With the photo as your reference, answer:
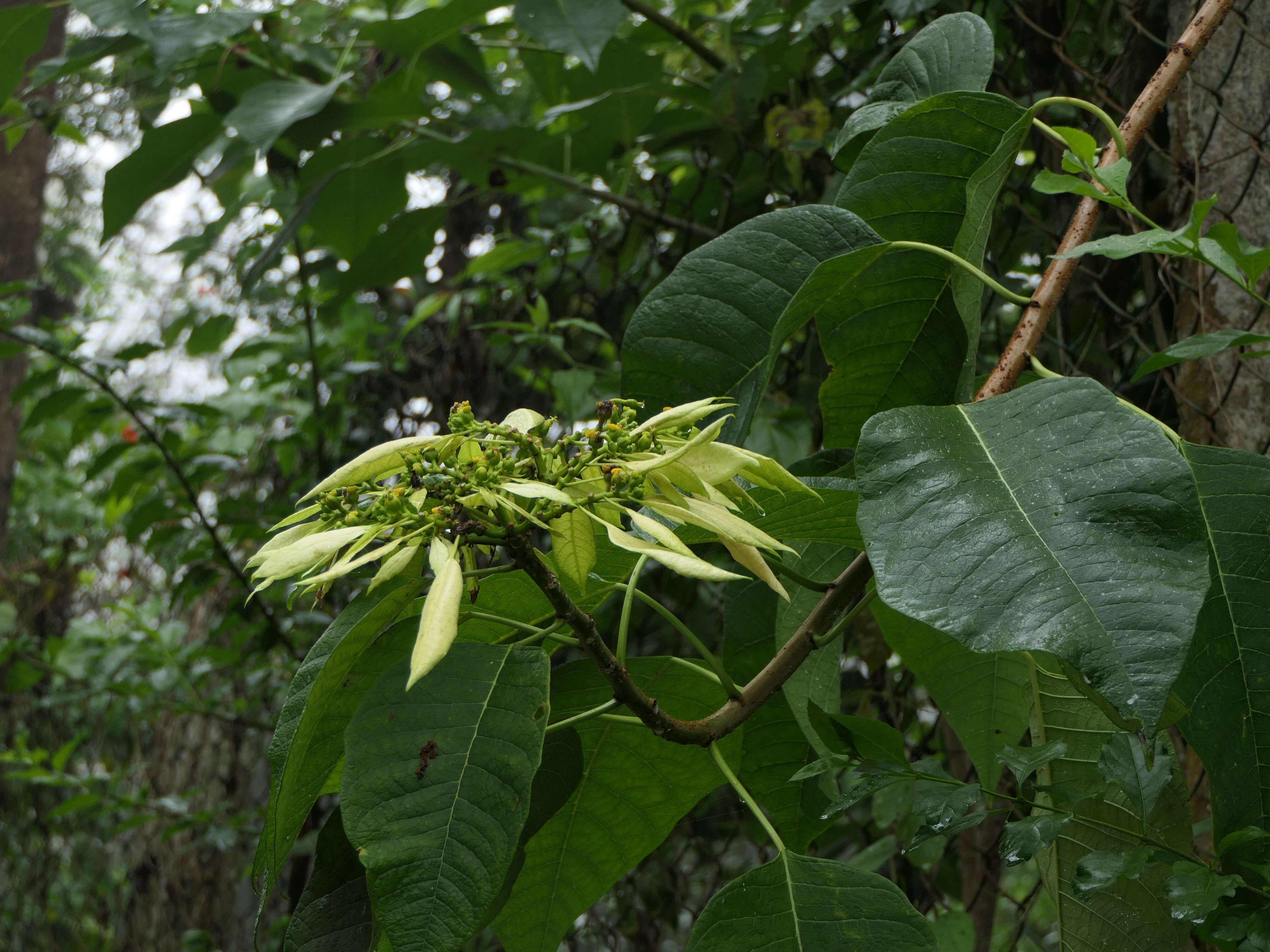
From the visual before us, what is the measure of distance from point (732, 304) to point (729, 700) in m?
0.25

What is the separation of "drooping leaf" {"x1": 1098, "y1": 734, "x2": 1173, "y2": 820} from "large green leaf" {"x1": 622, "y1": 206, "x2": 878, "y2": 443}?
11.0 inches

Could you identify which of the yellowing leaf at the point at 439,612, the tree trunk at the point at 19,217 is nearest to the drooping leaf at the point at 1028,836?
the yellowing leaf at the point at 439,612

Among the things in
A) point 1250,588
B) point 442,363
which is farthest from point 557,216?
point 1250,588

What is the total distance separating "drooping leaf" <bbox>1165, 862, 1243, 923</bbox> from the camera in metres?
0.45

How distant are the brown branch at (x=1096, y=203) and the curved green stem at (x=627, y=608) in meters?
0.24

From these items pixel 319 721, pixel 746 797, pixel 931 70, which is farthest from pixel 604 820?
pixel 931 70

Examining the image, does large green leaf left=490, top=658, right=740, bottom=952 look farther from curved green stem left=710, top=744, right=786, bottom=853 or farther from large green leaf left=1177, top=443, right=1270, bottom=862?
large green leaf left=1177, top=443, right=1270, bottom=862

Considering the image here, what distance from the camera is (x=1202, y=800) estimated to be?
82cm

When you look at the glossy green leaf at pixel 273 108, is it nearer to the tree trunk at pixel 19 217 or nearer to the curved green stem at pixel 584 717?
the curved green stem at pixel 584 717

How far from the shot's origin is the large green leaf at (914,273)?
59 cm

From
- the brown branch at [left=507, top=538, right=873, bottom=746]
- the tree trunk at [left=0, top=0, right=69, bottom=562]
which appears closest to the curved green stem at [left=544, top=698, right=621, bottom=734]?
the brown branch at [left=507, top=538, right=873, bottom=746]

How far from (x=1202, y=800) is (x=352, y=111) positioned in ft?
3.77

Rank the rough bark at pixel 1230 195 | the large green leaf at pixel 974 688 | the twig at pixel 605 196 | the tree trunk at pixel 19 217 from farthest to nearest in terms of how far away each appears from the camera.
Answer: the tree trunk at pixel 19 217 → the twig at pixel 605 196 → the rough bark at pixel 1230 195 → the large green leaf at pixel 974 688

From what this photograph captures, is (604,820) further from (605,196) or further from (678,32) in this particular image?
(678,32)
